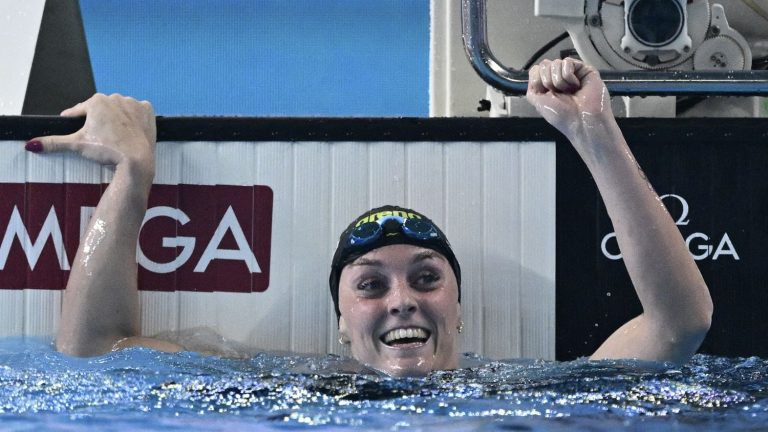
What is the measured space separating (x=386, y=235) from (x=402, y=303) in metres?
0.18

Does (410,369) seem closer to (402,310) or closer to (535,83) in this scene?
(402,310)

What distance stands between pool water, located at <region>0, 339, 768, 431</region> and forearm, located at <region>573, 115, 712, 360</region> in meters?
0.09

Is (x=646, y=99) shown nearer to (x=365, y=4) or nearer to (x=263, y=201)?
(x=263, y=201)

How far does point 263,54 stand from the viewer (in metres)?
8.02

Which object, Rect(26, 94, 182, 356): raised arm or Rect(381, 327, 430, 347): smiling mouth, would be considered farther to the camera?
Rect(26, 94, 182, 356): raised arm

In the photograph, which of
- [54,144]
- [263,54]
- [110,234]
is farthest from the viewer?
[263,54]

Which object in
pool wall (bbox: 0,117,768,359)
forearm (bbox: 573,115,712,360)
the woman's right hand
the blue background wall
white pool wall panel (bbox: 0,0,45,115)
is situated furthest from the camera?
→ the blue background wall

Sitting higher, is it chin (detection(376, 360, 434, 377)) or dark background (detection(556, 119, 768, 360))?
A: dark background (detection(556, 119, 768, 360))

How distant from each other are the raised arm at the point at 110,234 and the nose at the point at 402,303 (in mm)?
556

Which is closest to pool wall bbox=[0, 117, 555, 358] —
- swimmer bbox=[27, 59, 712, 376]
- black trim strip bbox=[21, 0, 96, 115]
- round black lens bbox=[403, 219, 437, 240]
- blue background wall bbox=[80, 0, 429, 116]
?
swimmer bbox=[27, 59, 712, 376]

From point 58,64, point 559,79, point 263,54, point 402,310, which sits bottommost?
point 402,310

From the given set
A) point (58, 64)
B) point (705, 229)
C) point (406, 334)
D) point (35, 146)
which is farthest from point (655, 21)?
point (58, 64)

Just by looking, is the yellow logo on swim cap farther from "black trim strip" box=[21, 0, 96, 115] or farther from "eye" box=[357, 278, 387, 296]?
"black trim strip" box=[21, 0, 96, 115]

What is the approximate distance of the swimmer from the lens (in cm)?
213
